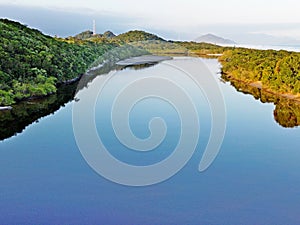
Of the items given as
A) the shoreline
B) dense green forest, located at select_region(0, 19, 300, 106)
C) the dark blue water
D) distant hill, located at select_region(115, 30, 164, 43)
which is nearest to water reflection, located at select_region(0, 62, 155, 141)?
dense green forest, located at select_region(0, 19, 300, 106)

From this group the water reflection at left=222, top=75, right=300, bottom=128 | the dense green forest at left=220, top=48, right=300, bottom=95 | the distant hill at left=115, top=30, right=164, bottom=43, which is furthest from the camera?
the distant hill at left=115, top=30, right=164, bottom=43

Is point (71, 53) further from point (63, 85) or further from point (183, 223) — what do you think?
point (183, 223)

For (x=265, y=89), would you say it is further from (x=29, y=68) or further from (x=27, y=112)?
(x=27, y=112)

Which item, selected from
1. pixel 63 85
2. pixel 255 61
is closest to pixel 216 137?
pixel 63 85

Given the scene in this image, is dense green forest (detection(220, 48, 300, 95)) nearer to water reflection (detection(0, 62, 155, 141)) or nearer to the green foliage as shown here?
water reflection (detection(0, 62, 155, 141))

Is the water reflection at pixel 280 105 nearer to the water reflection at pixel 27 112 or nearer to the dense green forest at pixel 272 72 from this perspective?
the dense green forest at pixel 272 72

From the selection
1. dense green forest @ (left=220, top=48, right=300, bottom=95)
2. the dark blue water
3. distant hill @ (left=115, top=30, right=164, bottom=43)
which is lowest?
the dark blue water

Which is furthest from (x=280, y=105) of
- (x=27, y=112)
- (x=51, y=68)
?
(x=51, y=68)

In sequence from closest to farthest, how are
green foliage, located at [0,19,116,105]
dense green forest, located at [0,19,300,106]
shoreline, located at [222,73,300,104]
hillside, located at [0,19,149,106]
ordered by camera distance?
hillside, located at [0,19,149,106]
green foliage, located at [0,19,116,105]
dense green forest, located at [0,19,300,106]
shoreline, located at [222,73,300,104]
